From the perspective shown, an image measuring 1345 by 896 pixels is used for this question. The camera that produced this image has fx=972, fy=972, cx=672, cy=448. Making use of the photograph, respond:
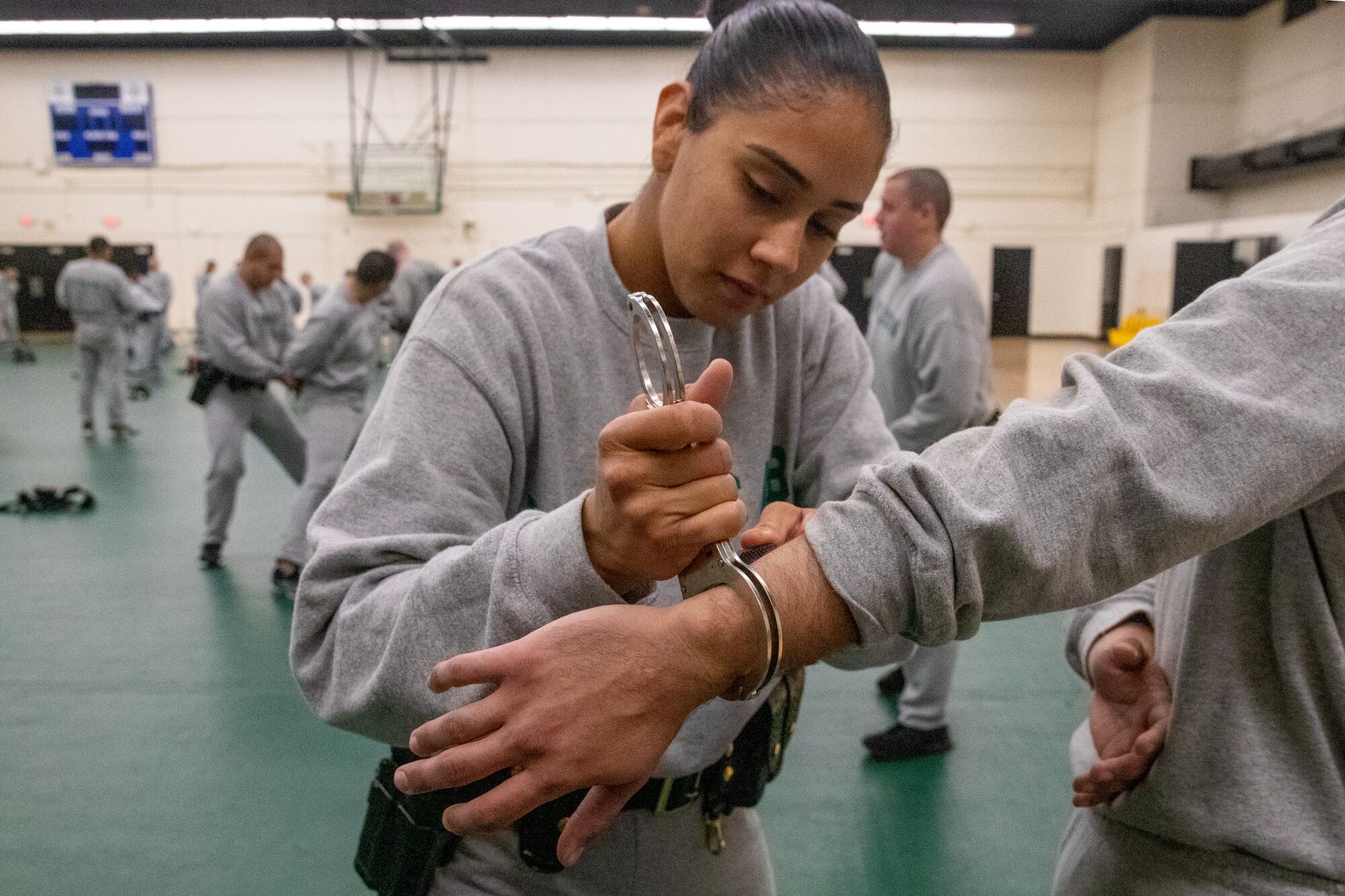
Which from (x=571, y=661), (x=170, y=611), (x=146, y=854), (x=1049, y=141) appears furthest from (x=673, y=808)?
(x=1049, y=141)

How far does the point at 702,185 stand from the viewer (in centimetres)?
111

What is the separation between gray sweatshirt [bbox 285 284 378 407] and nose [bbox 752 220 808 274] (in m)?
4.83

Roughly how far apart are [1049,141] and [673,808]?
21.1 m

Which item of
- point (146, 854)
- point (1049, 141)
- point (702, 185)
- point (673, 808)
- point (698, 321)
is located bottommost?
point (146, 854)

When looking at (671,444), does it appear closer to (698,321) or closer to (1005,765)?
(698,321)

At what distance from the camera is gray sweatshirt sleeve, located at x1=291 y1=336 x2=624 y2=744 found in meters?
0.84

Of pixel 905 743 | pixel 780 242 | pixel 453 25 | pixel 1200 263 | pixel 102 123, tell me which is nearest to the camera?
pixel 780 242

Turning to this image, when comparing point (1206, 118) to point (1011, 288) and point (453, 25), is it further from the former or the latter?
point (453, 25)

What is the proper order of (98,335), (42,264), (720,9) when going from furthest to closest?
(42,264), (98,335), (720,9)

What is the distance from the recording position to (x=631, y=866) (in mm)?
1233

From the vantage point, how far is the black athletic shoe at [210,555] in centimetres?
559

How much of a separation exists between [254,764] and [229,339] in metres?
2.96

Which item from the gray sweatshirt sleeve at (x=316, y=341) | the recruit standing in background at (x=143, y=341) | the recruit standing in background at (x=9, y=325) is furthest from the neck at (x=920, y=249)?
the recruit standing in background at (x=9, y=325)

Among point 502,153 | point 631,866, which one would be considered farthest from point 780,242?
point 502,153
